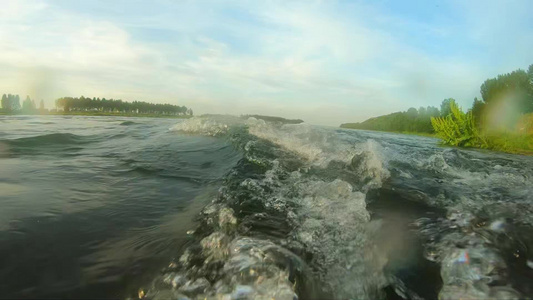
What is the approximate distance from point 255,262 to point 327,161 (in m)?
3.84

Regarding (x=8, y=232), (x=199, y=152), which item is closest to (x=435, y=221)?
(x=8, y=232)

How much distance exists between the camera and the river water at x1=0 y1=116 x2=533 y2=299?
6.31 ft

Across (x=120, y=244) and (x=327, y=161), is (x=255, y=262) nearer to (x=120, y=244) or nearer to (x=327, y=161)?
(x=120, y=244)

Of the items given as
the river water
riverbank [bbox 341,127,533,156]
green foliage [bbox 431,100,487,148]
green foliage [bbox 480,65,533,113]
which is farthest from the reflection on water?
green foliage [bbox 480,65,533,113]

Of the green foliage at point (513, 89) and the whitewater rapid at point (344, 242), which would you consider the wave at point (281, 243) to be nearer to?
the whitewater rapid at point (344, 242)

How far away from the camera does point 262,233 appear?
2570mm

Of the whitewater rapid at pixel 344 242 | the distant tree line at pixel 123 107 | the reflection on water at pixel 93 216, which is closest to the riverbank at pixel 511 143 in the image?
the whitewater rapid at pixel 344 242

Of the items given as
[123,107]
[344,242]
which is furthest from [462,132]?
→ [123,107]

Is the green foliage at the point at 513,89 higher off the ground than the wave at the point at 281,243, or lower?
higher

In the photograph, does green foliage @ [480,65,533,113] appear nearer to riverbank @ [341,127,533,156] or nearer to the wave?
riverbank @ [341,127,533,156]

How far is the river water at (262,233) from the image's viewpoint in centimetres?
192

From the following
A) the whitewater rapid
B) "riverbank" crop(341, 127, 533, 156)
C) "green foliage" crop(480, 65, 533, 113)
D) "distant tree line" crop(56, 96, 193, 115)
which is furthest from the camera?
"distant tree line" crop(56, 96, 193, 115)

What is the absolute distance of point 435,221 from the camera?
2992mm

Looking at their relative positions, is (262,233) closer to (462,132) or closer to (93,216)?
(93,216)
